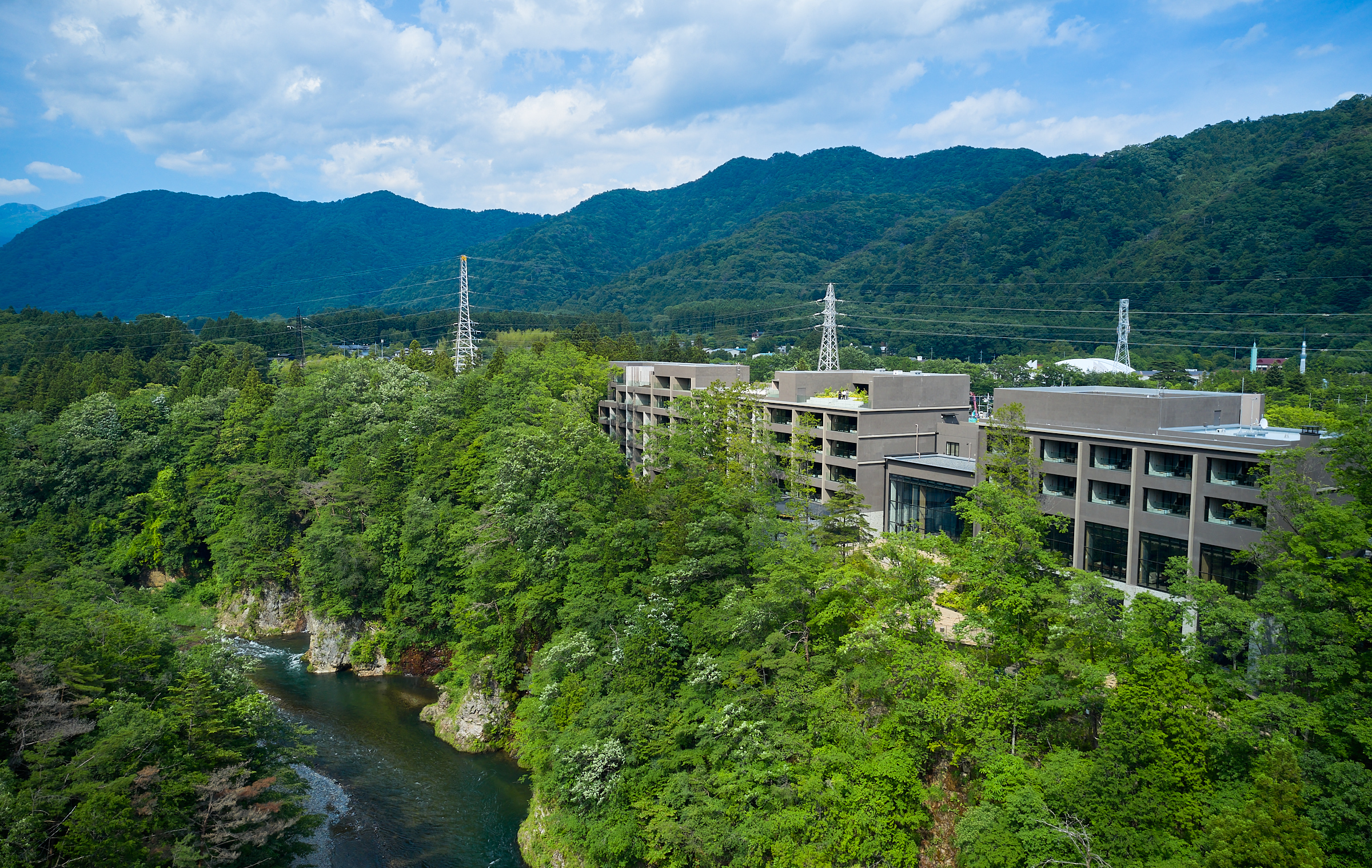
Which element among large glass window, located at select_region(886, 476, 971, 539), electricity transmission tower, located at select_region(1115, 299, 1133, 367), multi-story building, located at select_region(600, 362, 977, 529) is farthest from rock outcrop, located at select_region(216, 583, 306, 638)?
electricity transmission tower, located at select_region(1115, 299, 1133, 367)

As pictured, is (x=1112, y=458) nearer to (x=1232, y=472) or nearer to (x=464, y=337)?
(x=1232, y=472)

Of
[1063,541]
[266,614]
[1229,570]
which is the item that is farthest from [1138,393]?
[266,614]

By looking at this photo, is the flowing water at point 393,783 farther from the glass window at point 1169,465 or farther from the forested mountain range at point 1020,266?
the forested mountain range at point 1020,266

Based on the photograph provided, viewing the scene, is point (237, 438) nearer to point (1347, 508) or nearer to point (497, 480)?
point (497, 480)

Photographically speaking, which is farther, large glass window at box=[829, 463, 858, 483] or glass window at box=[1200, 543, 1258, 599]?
large glass window at box=[829, 463, 858, 483]

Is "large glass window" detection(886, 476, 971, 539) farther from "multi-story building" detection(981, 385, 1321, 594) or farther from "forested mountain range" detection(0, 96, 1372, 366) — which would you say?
"forested mountain range" detection(0, 96, 1372, 366)

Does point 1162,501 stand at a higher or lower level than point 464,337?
lower
